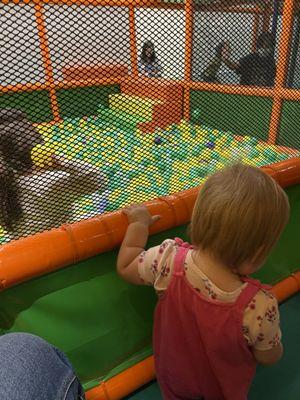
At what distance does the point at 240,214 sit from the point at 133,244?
0.83ft

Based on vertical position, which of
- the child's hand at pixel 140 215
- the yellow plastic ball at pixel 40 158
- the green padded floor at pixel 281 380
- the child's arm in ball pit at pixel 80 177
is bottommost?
the green padded floor at pixel 281 380

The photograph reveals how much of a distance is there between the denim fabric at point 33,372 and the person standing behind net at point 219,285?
0.73 feet

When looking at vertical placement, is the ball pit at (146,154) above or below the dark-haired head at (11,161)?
below

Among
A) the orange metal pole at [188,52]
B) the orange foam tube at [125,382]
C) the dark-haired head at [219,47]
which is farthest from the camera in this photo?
the dark-haired head at [219,47]

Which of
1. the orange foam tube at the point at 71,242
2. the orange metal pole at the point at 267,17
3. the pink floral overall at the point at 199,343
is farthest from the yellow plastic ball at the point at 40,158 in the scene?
the orange metal pole at the point at 267,17

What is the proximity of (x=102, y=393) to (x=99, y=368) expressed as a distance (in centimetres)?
6

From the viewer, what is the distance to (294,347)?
1.03m

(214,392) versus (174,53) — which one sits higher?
(174,53)

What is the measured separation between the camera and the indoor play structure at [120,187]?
75 cm

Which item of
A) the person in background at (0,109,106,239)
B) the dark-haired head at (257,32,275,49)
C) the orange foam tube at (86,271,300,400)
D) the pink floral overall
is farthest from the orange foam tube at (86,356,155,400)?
the dark-haired head at (257,32,275,49)

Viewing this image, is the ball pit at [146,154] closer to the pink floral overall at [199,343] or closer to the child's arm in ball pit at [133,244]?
the child's arm in ball pit at [133,244]

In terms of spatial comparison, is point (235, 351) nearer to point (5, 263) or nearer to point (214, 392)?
point (214, 392)

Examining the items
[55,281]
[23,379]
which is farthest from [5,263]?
[23,379]

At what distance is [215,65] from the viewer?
→ 1.68 metres
